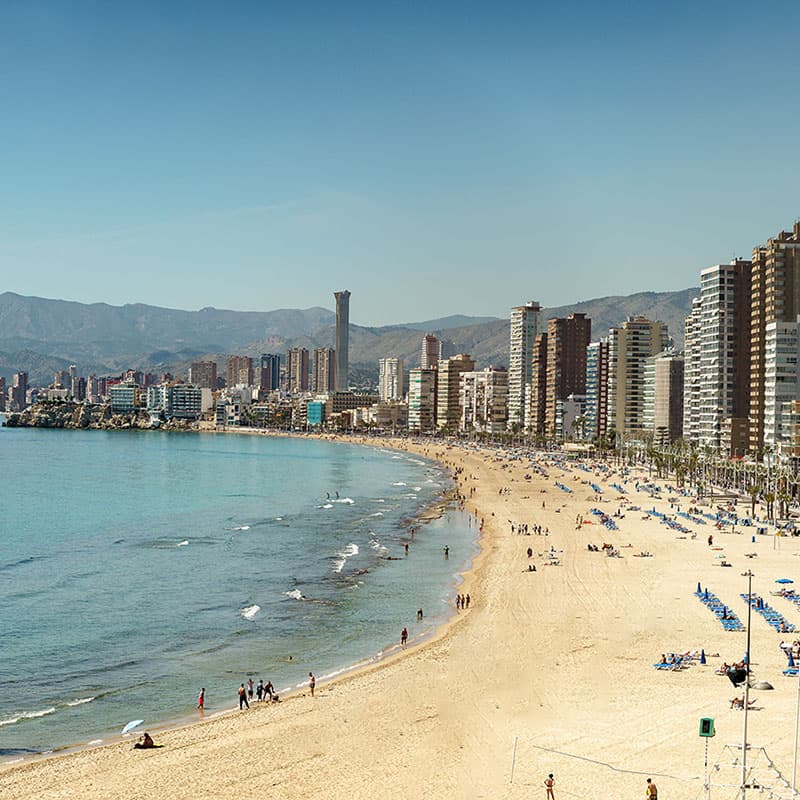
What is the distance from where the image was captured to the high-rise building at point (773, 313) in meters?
98.5

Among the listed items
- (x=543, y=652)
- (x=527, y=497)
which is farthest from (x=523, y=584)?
(x=527, y=497)

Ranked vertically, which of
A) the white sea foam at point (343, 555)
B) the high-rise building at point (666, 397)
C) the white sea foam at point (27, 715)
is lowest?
the white sea foam at point (27, 715)

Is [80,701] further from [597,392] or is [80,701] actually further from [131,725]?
[597,392]

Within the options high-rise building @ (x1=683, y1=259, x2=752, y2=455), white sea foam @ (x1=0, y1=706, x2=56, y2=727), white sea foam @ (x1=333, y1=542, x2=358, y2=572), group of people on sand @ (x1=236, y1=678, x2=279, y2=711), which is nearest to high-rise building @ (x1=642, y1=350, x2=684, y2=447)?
high-rise building @ (x1=683, y1=259, x2=752, y2=455)

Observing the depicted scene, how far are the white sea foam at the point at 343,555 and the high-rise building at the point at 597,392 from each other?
4706 inches

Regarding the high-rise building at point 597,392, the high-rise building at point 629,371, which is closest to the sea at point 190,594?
the high-rise building at point 629,371

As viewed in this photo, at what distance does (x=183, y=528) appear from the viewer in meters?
72.1

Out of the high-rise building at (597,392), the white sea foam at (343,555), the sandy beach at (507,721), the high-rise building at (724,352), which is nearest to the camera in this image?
the sandy beach at (507,721)

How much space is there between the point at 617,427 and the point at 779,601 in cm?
13207

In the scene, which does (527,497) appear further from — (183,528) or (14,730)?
(14,730)

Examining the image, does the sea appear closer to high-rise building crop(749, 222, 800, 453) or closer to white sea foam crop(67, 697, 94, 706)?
white sea foam crop(67, 697, 94, 706)

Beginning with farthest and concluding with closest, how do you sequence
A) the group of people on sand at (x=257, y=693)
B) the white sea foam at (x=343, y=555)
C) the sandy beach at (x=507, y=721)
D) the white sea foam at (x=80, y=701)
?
1. the white sea foam at (x=343, y=555)
2. the white sea foam at (x=80, y=701)
3. the group of people on sand at (x=257, y=693)
4. the sandy beach at (x=507, y=721)

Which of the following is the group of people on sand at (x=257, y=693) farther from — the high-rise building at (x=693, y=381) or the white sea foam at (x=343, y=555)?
the high-rise building at (x=693, y=381)

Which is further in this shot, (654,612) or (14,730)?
(654,612)
